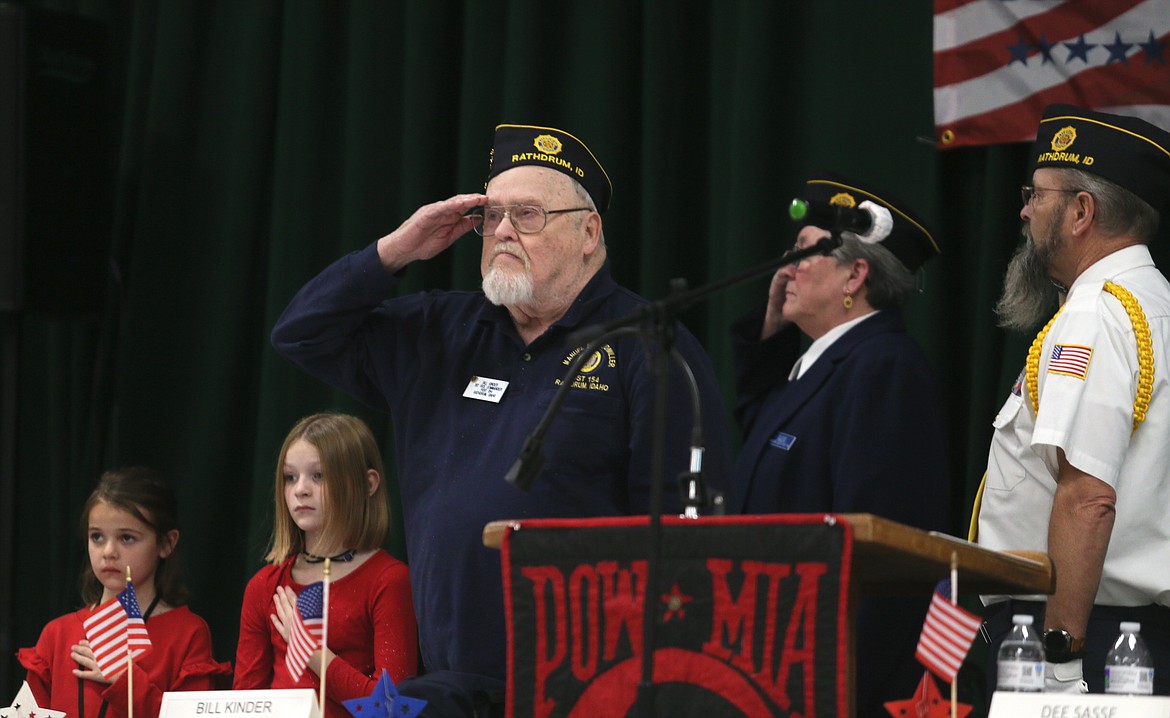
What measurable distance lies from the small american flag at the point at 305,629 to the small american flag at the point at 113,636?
291 mm

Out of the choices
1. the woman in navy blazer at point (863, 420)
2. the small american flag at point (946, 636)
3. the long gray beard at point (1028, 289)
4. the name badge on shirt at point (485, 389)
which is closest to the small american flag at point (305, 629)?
the name badge on shirt at point (485, 389)

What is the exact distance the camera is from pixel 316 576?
3479mm

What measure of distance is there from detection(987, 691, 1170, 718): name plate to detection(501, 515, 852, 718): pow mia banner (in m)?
0.31

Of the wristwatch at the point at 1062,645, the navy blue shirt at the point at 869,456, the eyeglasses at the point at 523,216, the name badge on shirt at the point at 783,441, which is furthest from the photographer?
the name badge on shirt at the point at 783,441

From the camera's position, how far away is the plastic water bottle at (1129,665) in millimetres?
2254

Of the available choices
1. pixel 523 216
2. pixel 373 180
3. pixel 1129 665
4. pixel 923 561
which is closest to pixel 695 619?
pixel 923 561

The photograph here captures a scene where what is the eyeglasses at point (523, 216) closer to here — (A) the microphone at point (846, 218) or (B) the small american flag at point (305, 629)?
(B) the small american flag at point (305, 629)

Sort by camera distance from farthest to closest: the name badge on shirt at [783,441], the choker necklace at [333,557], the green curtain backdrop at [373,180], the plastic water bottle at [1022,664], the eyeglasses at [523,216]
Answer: the green curtain backdrop at [373,180]
the choker necklace at [333,557]
the name badge on shirt at [783,441]
the eyeglasses at [523,216]
the plastic water bottle at [1022,664]

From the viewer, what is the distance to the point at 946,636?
201cm

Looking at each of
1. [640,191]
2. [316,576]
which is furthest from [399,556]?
[640,191]

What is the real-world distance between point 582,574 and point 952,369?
206 cm

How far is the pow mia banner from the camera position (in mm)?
1933

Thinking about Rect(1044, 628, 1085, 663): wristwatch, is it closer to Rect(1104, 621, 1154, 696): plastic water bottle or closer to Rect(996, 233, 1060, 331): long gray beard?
Rect(1104, 621, 1154, 696): plastic water bottle

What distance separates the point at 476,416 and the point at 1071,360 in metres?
1.09
